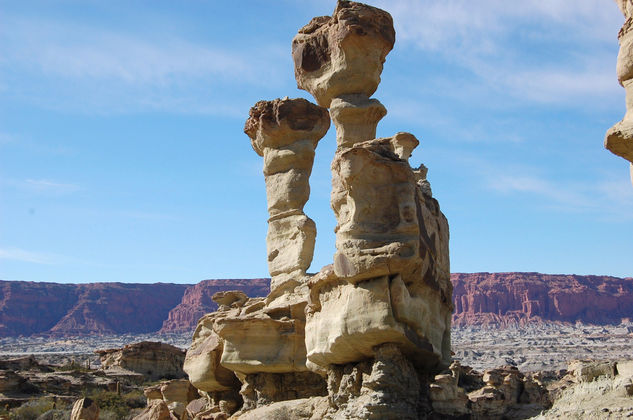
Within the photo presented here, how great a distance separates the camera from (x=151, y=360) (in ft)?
145

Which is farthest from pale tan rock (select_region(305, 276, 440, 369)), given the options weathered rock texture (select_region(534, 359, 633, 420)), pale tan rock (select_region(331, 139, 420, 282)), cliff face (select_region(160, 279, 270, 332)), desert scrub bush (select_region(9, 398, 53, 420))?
cliff face (select_region(160, 279, 270, 332))

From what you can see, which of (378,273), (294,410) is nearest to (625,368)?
(378,273)

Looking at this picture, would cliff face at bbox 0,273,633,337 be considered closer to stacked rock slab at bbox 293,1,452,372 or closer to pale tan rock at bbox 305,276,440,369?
stacked rock slab at bbox 293,1,452,372

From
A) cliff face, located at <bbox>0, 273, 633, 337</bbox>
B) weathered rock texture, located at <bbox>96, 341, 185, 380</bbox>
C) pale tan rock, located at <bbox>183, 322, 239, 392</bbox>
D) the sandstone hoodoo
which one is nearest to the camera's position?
the sandstone hoodoo

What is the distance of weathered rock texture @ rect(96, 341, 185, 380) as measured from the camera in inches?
1726

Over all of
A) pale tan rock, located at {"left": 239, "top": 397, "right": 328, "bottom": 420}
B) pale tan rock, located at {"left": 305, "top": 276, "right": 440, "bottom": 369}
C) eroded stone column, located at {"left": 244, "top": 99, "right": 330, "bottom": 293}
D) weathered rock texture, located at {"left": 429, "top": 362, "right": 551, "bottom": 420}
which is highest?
eroded stone column, located at {"left": 244, "top": 99, "right": 330, "bottom": 293}

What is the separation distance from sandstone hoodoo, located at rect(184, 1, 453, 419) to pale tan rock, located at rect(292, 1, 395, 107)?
0.03m

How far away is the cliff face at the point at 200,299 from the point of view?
157m

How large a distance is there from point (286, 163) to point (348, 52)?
12.0 ft

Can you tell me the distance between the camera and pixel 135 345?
4556 centimetres

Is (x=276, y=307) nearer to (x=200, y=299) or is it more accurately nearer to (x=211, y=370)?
(x=211, y=370)

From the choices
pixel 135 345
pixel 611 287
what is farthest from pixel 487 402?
pixel 611 287

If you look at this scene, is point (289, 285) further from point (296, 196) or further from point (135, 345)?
point (135, 345)

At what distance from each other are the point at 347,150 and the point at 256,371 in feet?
19.4
